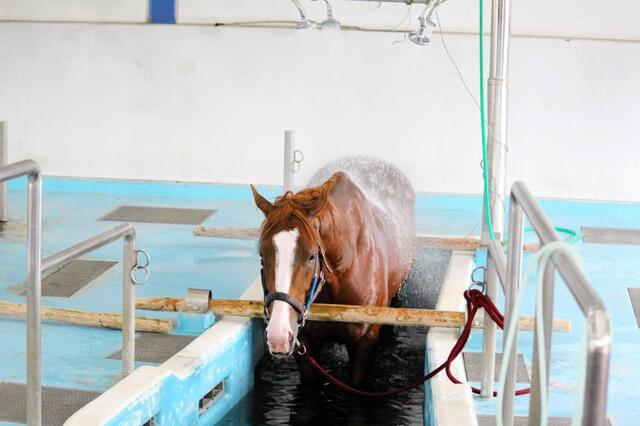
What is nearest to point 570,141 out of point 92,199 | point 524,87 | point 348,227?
point 524,87

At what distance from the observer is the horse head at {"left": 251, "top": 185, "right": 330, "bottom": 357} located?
134 inches

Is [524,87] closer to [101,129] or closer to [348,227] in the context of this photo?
[101,129]

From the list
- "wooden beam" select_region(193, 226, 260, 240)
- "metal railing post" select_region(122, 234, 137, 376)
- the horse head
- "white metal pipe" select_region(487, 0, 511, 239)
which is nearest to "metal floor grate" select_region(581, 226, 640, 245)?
"wooden beam" select_region(193, 226, 260, 240)

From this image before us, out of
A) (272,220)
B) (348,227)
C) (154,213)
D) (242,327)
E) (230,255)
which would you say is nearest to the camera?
(272,220)

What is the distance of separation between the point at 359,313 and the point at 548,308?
78.2 inches

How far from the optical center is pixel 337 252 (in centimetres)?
396

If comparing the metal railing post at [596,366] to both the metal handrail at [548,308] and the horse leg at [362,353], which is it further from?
the horse leg at [362,353]

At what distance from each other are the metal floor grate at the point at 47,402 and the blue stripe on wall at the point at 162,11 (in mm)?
5768

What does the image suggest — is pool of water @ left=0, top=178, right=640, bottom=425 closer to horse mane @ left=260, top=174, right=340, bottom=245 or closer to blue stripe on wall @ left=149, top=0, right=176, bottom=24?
horse mane @ left=260, top=174, right=340, bottom=245

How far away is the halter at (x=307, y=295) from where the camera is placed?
3455 millimetres

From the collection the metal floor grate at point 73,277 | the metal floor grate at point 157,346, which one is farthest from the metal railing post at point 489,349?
the metal floor grate at point 73,277

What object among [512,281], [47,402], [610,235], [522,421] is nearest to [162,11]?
[610,235]

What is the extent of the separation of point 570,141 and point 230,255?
3800 millimetres

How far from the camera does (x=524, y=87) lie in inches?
340
